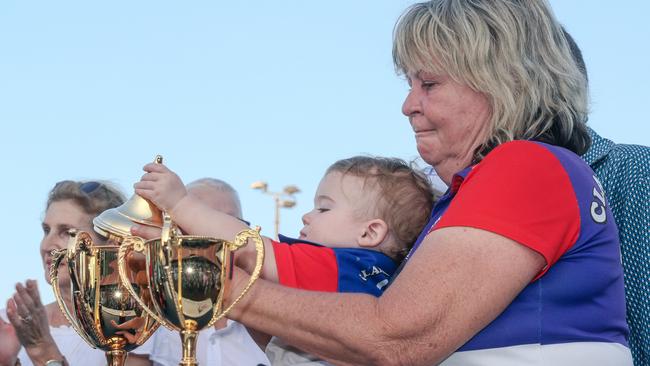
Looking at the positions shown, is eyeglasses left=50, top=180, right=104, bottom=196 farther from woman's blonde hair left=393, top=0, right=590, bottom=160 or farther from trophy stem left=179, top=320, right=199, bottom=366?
trophy stem left=179, top=320, right=199, bottom=366

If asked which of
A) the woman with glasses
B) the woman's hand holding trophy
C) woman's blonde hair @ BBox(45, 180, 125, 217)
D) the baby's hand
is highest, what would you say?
the baby's hand

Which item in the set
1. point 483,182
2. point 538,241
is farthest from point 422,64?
point 538,241

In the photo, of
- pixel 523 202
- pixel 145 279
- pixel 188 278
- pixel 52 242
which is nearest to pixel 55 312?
pixel 52 242

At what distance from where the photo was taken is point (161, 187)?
2.84 meters

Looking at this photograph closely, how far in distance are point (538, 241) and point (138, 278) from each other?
962 millimetres

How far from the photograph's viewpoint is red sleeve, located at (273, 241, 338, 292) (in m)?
2.96

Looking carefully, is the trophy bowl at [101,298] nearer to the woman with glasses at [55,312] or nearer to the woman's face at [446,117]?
the woman's face at [446,117]

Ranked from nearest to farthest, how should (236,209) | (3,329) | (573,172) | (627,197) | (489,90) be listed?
(573,172) → (489,90) → (627,197) → (3,329) → (236,209)

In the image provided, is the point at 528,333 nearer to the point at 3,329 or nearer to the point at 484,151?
the point at 484,151

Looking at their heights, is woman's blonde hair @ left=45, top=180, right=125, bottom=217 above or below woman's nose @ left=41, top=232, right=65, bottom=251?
above

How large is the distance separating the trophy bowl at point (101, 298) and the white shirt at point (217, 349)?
1.89 m

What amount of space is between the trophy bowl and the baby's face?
2.23 feet

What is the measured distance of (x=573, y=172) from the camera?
2.61m

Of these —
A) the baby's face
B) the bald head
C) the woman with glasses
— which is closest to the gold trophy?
the baby's face
